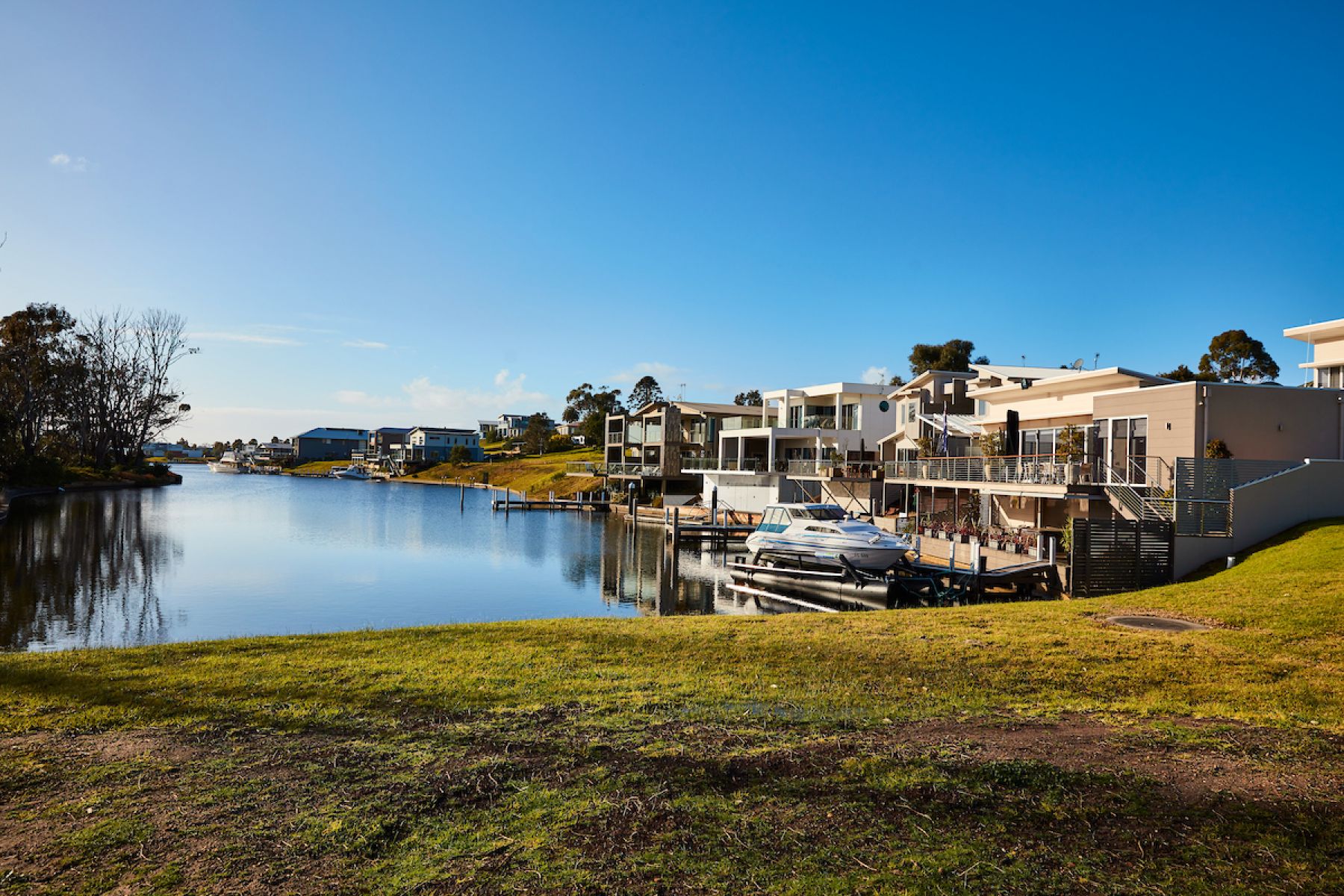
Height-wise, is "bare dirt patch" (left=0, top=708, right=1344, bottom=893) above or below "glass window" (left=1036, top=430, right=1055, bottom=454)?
below

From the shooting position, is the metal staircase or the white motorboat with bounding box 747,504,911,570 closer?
→ the metal staircase

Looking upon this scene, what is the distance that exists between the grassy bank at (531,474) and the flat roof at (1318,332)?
2287 inches

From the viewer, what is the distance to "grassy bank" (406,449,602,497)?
8412cm

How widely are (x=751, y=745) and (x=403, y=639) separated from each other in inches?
291

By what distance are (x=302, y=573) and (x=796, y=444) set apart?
127 ft

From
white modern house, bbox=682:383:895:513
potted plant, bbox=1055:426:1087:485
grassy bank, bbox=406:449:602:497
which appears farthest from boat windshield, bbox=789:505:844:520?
grassy bank, bbox=406:449:602:497

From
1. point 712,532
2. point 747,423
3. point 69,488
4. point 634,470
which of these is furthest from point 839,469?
point 69,488

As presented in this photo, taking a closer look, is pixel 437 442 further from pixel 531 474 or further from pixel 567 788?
pixel 567 788

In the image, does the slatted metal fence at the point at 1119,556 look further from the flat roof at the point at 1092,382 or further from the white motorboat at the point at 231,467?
the white motorboat at the point at 231,467

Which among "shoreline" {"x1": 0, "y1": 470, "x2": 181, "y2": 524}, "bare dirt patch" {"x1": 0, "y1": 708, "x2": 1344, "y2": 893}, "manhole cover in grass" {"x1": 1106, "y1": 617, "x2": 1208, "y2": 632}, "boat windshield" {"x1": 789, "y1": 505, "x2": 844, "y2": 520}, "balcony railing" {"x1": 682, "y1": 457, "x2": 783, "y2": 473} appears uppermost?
"balcony railing" {"x1": 682, "y1": 457, "x2": 783, "y2": 473}

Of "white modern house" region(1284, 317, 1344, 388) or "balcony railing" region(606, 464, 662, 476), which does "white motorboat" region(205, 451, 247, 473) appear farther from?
"white modern house" region(1284, 317, 1344, 388)

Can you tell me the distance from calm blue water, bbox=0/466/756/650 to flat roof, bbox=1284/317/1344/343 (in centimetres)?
2468

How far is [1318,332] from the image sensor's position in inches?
1190

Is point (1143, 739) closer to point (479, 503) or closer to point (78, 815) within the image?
point (78, 815)
